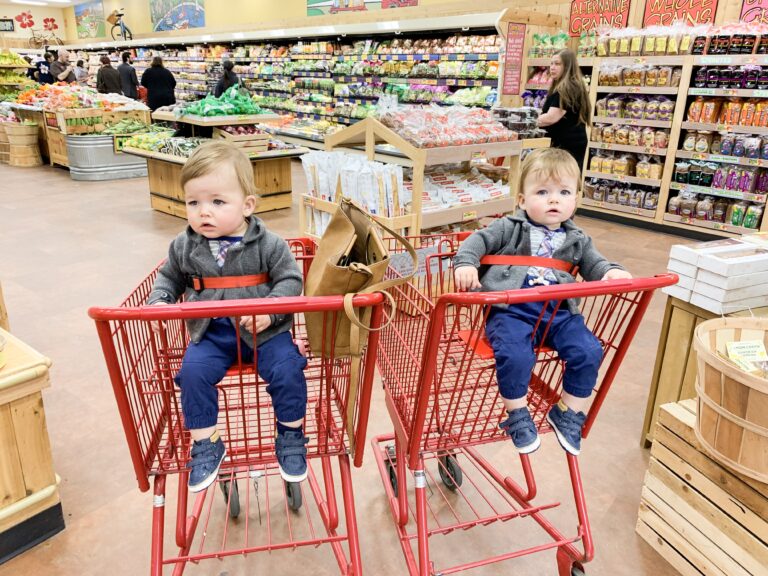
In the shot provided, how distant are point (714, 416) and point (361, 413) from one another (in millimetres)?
1060

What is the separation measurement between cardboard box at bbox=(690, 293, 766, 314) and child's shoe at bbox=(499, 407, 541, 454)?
1.02 metres

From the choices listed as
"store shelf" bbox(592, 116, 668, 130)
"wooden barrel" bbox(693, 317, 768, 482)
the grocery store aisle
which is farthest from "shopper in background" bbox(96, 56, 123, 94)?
"wooden barrel" bbox(693, 317, 768, 482)

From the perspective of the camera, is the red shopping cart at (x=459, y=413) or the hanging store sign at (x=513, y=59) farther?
the hanging store sign at (x=513, y=59)

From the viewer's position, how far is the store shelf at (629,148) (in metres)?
6.39

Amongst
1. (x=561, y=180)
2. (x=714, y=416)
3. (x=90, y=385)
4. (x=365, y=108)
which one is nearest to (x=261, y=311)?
(x=561, y=180)

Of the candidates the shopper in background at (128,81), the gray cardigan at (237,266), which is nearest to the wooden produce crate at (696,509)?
the gray cardigan at (237,266)

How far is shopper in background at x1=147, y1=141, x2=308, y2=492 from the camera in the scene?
1.52 metres

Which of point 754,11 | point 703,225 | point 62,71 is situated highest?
point 754,11

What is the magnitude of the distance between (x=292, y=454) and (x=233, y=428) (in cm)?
30

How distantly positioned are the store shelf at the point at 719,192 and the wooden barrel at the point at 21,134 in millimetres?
9882

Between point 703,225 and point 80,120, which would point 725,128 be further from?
point 80,120

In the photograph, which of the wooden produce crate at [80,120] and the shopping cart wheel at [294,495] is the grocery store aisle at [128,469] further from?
the wooden produce crate at [80,120]

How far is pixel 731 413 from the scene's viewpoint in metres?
1.66

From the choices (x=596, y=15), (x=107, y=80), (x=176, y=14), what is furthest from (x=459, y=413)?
(x=176, y=14)
